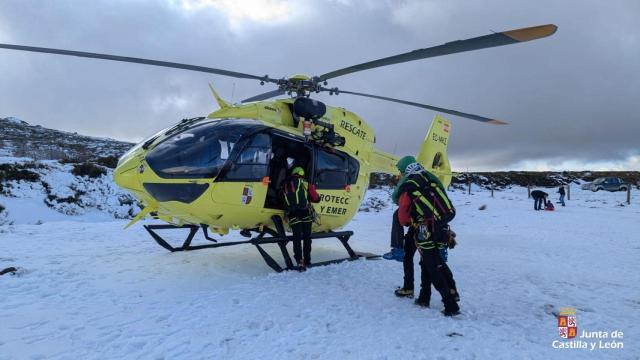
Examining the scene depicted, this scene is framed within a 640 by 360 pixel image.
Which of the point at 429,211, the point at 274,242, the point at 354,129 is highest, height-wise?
the point at 354,129

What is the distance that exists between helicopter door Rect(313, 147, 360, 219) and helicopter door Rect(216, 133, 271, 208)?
3.94 ft

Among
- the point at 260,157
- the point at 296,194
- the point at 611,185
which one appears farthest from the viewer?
the point at 611,185

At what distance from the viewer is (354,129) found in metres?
8.08

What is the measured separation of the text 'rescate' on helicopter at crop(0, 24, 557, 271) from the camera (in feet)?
17.6

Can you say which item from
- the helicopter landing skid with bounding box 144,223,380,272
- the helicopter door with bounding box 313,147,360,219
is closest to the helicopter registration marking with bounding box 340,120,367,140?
the helicopter door with bounding box 313,147,360,219

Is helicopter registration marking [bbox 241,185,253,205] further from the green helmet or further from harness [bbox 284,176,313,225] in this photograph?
the green helmet

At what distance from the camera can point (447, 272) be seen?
15.2 feet

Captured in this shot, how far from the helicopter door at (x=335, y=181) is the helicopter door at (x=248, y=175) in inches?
47.3

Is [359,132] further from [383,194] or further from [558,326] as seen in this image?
[383,194]

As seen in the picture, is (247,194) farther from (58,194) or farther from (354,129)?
(58,194)

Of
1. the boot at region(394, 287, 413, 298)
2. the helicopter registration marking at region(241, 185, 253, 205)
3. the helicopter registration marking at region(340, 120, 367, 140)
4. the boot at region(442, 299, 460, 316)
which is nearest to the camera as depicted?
the boot at region(442, 299, 460, 316)

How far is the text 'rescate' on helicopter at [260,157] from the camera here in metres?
5.38

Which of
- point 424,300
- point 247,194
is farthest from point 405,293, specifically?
point 247,194

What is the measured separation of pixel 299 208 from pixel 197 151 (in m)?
1.87
